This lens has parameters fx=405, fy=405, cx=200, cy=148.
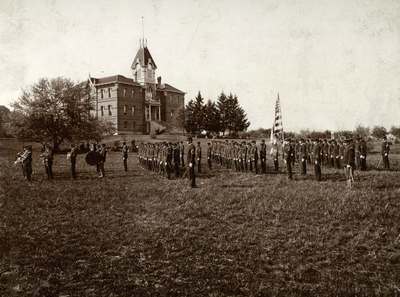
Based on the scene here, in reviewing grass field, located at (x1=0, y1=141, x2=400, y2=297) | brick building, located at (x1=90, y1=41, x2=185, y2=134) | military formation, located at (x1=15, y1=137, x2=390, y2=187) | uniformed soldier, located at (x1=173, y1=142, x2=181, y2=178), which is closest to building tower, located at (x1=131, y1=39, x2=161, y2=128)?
brick building, located at (x1=90, y1=41, x2=185, y2=134)

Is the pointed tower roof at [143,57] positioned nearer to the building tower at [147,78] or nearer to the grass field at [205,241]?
the building tower at [147,78]

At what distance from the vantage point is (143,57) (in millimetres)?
76438

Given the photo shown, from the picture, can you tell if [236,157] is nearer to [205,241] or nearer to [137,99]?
[205,241]

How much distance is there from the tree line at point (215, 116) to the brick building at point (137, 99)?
305 centimetres

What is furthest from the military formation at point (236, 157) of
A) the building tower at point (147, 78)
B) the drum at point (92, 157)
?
the building tower at point (147, 78)

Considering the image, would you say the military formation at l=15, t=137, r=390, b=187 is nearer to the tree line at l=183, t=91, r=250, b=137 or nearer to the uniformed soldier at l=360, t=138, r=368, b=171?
the uniformed soldier at l=360, t=138, r=368, b=171

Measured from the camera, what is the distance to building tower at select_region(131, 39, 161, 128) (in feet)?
250

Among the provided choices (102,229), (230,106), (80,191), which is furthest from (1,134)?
(102,229)

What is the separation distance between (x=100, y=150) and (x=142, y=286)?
17199mm

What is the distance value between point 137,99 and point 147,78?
5812 millimetres

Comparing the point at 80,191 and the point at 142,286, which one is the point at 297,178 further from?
the point at 142,286

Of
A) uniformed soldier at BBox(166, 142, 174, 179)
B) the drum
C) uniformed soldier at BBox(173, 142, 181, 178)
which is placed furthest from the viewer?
the drum

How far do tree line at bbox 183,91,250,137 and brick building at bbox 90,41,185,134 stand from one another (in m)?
3.05

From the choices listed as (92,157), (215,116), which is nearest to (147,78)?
(215,116)
